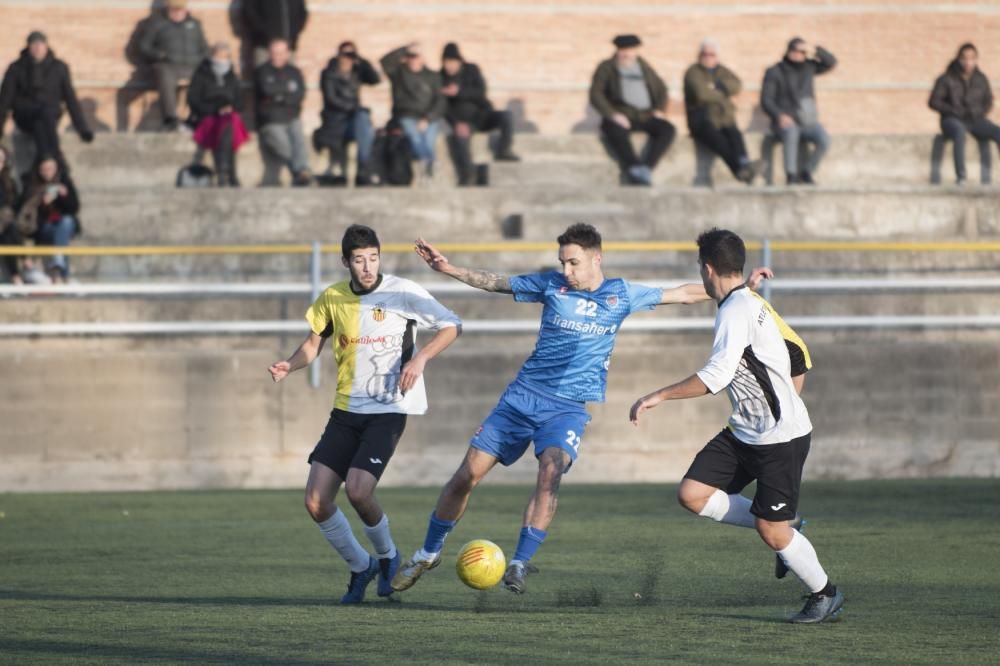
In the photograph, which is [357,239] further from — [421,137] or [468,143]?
[468,143]

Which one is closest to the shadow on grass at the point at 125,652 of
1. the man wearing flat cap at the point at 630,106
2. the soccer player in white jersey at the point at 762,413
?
the soccer player in white jersey at the point at 762,413

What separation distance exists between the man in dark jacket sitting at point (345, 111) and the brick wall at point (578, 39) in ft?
9.91

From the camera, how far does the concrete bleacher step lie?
1938 centimetres

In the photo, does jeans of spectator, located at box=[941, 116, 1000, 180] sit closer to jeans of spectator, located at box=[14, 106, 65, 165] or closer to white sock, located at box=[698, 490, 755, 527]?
jeans of spectator, located at box=[14, 106, 65, 165]

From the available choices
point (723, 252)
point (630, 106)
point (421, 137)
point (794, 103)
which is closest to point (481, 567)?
point (723, 252)

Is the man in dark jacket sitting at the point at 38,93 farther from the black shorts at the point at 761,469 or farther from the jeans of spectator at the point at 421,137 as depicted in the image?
the black shorts at the point at 761,469

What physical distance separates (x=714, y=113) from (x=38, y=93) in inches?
291

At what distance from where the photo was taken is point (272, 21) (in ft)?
67.7

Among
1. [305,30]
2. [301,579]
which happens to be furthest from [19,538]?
[305,30]

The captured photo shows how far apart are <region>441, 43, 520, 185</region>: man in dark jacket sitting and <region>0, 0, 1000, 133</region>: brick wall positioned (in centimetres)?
329

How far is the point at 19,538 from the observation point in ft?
40.6

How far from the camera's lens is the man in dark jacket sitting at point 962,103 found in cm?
1970

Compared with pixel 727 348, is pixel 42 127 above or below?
above

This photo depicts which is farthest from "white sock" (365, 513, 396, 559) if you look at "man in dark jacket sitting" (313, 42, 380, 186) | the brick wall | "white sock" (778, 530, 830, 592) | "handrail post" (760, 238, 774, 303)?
the brick wall
